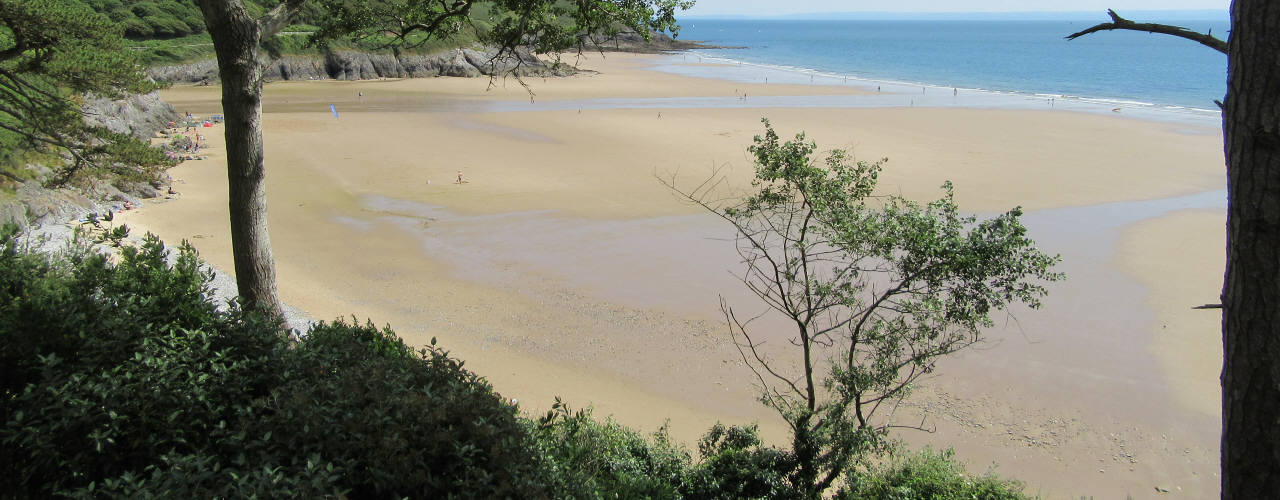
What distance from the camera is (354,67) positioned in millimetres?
55469

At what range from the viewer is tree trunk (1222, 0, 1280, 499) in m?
2.71

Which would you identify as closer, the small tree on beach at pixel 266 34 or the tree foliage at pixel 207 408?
the tree foliage at pixel 207 408

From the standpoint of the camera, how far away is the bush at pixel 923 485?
6.63m

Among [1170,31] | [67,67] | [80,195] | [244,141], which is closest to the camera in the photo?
[1170,31]

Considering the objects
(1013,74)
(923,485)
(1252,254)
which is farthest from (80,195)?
(1013,74)

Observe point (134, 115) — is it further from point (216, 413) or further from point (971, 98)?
point (971, 98)

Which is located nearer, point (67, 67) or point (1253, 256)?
point (1253, 256)

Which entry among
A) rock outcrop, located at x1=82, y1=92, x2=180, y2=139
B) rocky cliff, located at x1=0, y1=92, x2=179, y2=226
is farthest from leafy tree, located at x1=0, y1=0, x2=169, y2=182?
rock outcrop, located at x1=82, y1=92, x2=180, y2=139

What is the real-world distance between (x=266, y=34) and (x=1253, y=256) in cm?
635

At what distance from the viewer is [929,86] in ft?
179

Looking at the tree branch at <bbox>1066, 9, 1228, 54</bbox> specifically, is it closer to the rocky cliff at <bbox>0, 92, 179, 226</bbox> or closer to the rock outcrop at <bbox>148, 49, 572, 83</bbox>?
the rocky cliff at <bbox>0, 92, 179, 226</bbox>

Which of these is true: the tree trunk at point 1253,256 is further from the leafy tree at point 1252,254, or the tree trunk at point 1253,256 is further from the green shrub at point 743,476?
the green shrub at point 743,476

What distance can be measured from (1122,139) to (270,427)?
1384 inches

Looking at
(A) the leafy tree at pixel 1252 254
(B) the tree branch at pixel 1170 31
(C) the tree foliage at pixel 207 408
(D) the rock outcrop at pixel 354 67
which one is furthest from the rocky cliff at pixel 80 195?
(D) the rock outcrop at pixel 354 67
